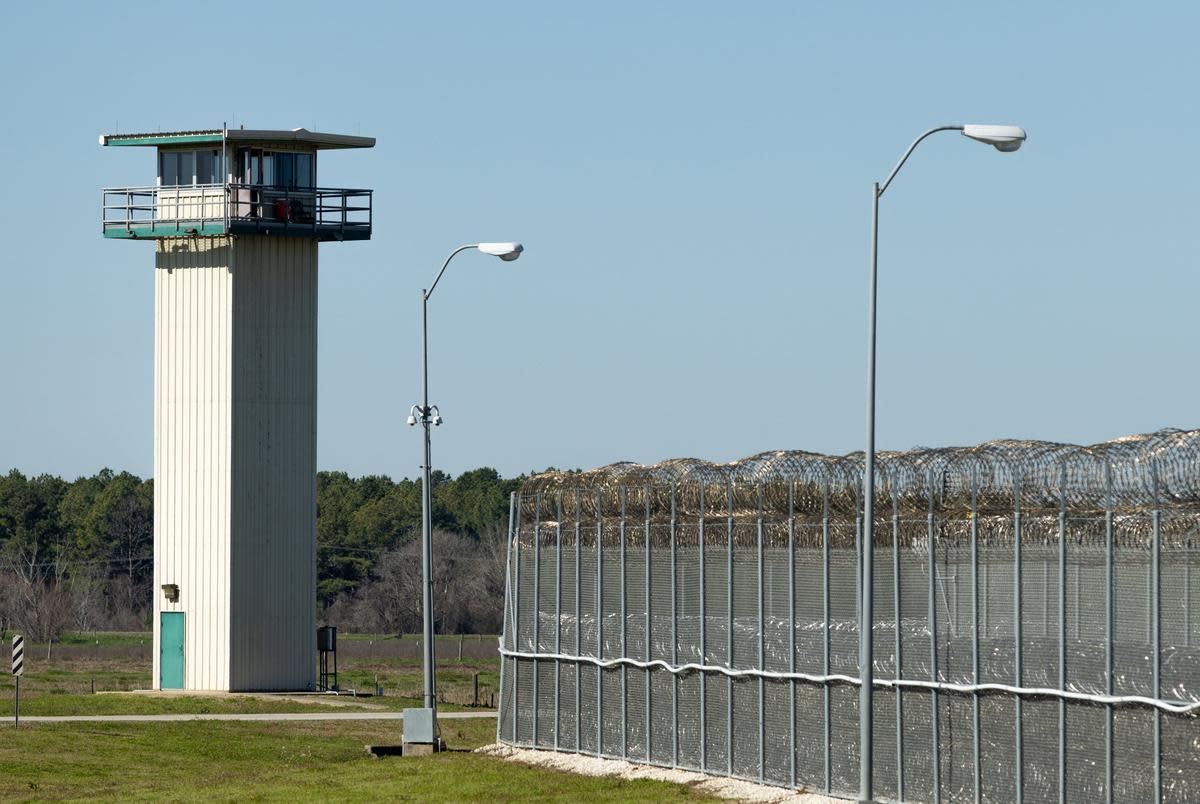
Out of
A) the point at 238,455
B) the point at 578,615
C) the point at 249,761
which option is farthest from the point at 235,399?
the point at 578,615

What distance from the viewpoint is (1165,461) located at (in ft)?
68.9

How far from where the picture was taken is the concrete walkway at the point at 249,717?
137 ft

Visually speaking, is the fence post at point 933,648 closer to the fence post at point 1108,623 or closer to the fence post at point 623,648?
the fence post at point 1108,623

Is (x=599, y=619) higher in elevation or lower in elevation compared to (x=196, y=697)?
higher

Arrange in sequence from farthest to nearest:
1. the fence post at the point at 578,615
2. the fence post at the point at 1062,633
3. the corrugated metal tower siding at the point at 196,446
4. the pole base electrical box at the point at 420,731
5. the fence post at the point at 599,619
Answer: the corrugated metal tower siding at the point at 196,446 → the pole base electrical box at the point at 420,731 → the fence post at the point at 578,615 → the fence post at the point at 599,619 → the fence post at the point at 1062,633

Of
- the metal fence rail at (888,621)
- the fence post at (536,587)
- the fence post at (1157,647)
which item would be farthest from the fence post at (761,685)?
the fence post at (1157,647)

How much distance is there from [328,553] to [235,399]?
74.6 meters

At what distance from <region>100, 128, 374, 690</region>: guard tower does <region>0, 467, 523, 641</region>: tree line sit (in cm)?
5106

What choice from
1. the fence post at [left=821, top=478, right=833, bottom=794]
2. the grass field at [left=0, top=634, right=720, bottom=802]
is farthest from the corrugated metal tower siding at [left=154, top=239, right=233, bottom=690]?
the fence post at [left=821, top=478, right=833, bottom=794]

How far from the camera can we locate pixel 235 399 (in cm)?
4962

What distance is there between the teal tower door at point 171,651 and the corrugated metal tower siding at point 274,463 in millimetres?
1529

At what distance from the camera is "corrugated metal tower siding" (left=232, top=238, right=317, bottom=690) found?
49531mm

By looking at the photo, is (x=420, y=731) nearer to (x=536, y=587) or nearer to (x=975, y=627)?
(x=536, y=587)

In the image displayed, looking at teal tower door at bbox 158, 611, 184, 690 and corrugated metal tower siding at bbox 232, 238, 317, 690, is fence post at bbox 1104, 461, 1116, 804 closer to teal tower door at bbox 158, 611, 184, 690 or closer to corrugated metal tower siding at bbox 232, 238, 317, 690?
corrugated metal tower siding at bbox 232, 238, 317, 690
